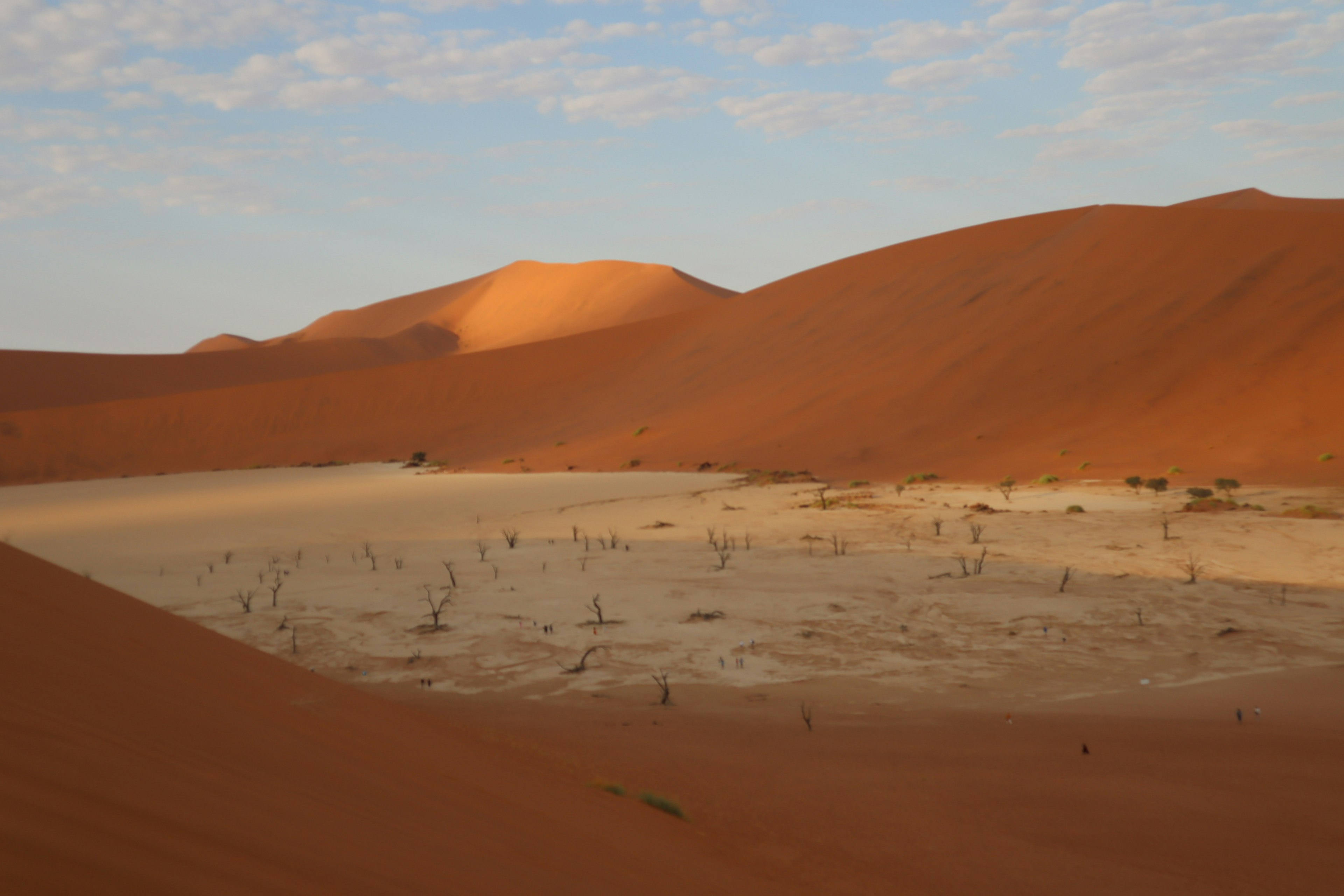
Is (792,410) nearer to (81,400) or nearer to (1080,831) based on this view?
(1080,831)

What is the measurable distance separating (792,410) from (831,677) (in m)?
25.4

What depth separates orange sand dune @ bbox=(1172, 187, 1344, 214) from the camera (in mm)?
55438

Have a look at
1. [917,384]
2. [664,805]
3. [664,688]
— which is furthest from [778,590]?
[917,384]

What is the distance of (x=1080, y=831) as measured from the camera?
345 centimetres

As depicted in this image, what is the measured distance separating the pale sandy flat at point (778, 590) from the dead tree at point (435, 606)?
58mm

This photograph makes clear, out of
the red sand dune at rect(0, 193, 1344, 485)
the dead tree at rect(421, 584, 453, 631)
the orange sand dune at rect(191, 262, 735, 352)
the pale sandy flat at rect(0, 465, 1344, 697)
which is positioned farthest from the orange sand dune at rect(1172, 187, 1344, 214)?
the dead tree at rect(421, 584, 453, 631)

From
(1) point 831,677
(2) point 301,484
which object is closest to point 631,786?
(1) point 831,677

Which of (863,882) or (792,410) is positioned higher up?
(792,410)

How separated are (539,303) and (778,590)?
259ft

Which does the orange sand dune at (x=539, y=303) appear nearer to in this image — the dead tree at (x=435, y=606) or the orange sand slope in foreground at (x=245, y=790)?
the dead tree at (x=435, y=606)

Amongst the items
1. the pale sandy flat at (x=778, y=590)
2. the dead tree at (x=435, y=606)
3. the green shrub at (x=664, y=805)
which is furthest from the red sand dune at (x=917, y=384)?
the green shrub at (x=664, y=805)

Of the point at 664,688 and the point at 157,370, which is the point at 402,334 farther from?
the point at 664,688

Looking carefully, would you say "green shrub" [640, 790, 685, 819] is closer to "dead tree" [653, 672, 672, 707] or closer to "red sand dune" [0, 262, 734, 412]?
"dead tree" [653, 672, 672, 707]

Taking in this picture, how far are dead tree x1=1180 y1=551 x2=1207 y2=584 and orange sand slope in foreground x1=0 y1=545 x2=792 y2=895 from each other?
271 inches
